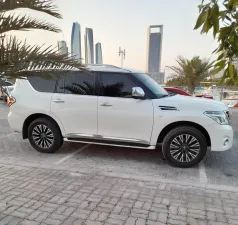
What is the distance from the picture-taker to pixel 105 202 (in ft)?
10.7

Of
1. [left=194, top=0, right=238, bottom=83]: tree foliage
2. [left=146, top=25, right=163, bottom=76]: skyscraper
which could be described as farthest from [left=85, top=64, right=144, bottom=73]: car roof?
[left=146, top=25, right=163, bottom=76]: skyscraper

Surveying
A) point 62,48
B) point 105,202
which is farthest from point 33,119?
point 62,48

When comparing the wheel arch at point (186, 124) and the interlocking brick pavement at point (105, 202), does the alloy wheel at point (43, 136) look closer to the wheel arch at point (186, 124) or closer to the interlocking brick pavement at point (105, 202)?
the interlocking brick pavement at point (105, 202)

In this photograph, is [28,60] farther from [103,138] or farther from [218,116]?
[218,116]

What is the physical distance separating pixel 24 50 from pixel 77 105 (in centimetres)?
275

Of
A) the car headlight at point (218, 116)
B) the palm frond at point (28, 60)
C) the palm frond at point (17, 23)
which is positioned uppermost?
the palm frond at point (17, 23)

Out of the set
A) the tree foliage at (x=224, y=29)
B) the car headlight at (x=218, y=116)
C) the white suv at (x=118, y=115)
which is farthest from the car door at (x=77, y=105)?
the tree foliage at (x=224, y=29)

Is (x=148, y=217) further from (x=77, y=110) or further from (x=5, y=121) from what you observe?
(x=5, y=121)

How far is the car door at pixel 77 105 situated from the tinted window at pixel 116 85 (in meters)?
0.24

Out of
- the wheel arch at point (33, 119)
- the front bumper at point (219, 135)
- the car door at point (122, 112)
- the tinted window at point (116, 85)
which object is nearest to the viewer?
the front bumper at point (219, 135)

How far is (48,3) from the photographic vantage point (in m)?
2.37

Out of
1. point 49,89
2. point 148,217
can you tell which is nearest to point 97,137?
point 49,89

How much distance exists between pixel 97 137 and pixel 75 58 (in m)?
2.58

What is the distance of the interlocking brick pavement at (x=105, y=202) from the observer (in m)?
2.88
